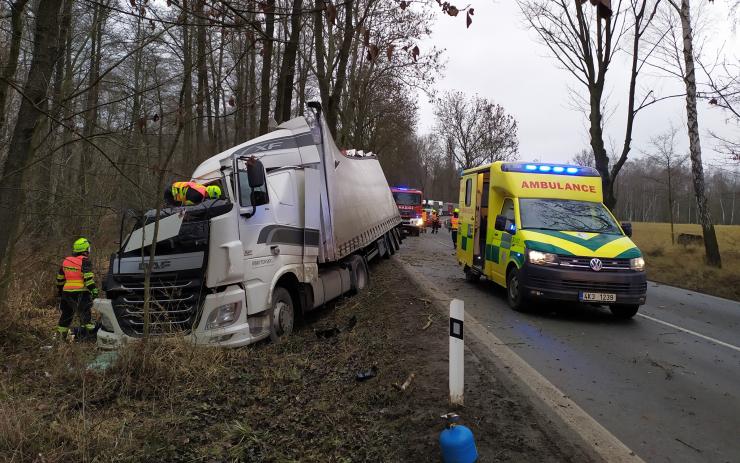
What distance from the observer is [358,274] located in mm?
10805

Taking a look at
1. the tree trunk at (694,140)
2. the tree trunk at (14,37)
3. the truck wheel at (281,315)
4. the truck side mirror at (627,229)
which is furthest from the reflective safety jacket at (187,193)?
the tree trunk at (694,140)

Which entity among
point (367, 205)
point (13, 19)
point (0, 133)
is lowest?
point (367, 205)

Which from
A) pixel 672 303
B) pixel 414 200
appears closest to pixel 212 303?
pixel 672 303

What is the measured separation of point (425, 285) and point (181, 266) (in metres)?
5.77

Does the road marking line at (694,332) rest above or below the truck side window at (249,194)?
below

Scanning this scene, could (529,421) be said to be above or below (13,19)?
below

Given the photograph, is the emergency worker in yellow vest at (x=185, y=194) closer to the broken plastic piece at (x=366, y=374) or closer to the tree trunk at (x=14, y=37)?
the tree trunk at (x=14, y=37)

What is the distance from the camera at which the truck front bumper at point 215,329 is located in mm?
5965

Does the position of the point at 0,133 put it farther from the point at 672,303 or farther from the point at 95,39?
the point at 672,303

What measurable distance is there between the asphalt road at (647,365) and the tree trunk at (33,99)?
611 cm

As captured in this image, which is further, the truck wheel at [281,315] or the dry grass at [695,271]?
the dry grass at [695,271]

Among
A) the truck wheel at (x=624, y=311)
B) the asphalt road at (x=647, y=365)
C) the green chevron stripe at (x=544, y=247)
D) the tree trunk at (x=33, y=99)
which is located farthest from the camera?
the truck wheel at (x=624, y=311)

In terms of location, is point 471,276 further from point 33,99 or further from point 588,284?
point 33,99

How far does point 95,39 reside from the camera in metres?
7.75
